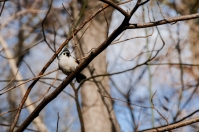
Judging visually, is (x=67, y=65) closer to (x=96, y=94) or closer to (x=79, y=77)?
(x=79, y=77)

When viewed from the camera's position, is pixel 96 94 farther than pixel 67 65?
Yes

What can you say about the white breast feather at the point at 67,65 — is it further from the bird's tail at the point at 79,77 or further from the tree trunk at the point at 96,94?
the tree trunk at the point at 96,94

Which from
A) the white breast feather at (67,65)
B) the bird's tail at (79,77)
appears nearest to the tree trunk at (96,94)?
the bird's tail at (79,77)

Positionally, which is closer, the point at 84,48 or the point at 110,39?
the point at 110,39

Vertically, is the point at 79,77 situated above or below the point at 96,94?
below

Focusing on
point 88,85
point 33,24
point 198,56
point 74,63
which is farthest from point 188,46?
point 74,63

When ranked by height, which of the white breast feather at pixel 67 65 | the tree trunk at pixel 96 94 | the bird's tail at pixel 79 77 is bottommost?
the white breast feather at pixel 67 65

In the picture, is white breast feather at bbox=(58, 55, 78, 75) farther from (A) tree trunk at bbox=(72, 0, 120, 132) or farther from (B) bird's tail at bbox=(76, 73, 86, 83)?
(A) tree trunk at bbox=(72, 0, 120, 132)

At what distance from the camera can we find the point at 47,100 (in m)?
1.77

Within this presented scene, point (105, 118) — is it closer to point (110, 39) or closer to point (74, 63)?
point (74, 63)

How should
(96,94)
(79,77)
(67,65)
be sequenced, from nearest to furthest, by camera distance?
1. (67,65)
2. (79,77)
3. (96,94)

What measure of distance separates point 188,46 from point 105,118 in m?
4.42

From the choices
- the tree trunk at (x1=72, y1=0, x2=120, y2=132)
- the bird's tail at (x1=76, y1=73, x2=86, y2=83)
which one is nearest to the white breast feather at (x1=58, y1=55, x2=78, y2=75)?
the bird's tail at (x1=76, y1=73, x2=86, y2=83)

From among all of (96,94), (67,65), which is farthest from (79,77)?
(96,94)
